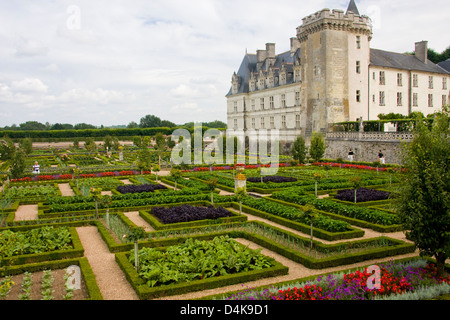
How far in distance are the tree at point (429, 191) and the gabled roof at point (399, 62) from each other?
33.1 m

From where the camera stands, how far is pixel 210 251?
9352 mm

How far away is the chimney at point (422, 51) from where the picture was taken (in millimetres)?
43125

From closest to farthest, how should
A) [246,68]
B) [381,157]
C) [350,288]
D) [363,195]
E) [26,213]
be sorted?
[350,288]
[26,213]
[363,195]
[381,157]
[246,68]

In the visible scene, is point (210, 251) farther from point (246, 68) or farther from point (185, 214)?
point (246, 68)

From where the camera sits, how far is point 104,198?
13.2m

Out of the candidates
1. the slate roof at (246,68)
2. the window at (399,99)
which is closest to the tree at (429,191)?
the window at (399,99)

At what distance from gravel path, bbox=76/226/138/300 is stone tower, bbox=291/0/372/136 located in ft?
96.0

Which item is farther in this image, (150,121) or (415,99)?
(150,121)

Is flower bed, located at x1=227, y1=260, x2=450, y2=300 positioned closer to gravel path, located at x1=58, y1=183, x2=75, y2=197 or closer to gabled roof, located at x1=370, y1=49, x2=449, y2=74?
gravel path, located at x1=58, y1=183, x2=75, y2=197

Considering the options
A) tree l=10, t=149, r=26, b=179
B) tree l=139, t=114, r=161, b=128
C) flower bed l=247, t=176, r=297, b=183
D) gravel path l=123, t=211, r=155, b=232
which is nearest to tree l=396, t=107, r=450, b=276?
gravel path l=123, t=211, r=155, b=232

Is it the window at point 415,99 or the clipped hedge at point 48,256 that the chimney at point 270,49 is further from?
the clipped hedge at point 48,256

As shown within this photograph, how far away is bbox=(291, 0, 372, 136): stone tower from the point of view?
36094 mm

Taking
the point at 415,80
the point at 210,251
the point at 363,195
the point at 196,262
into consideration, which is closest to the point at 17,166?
the point at 210,251

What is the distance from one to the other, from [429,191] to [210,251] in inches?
203
